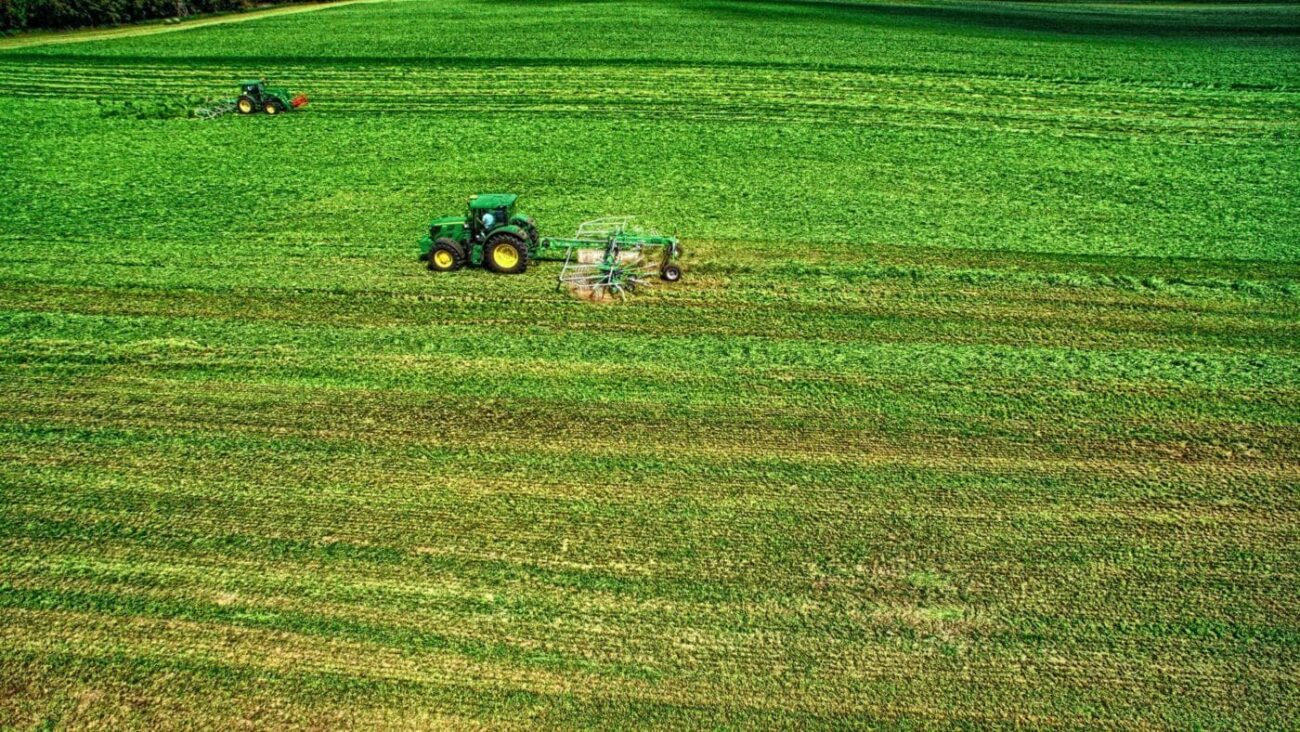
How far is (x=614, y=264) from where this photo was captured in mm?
15836

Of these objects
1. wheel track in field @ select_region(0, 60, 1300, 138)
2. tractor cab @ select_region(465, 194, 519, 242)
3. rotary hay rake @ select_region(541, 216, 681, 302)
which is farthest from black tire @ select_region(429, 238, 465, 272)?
wheel track in field @ select_region(0, 60, 1300, 138)

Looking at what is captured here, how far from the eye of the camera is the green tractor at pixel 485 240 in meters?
16.1

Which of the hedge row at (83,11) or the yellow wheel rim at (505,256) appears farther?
the hedge row at (83,11)

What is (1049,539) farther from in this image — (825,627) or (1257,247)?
(1257,247)

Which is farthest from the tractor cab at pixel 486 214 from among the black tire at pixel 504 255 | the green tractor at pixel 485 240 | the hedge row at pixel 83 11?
the hedge row at pixel 83 11

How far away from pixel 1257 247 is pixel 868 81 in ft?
52.2

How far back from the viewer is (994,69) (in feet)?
107

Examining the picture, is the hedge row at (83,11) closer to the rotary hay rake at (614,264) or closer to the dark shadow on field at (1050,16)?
the dark shadow on field at (1050,16)

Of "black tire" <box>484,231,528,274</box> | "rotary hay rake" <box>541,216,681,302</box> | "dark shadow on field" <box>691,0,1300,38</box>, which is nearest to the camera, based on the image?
"rotary hay rake" <box>541,216,681,302</box>

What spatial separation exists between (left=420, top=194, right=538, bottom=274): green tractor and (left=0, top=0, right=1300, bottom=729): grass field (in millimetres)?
385

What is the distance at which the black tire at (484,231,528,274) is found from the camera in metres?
16.0

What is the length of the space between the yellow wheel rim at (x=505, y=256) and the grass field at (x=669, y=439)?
54 cm

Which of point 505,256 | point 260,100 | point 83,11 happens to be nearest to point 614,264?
point 505,256

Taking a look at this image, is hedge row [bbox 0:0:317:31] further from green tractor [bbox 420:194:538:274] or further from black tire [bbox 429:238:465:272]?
black tire [bbox 429:238:465:272]
